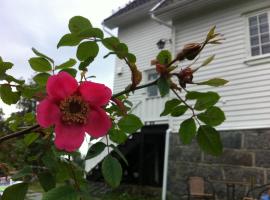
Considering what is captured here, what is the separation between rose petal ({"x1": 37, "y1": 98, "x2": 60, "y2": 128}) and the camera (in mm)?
463

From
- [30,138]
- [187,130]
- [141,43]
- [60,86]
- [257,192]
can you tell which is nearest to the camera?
[60,86]

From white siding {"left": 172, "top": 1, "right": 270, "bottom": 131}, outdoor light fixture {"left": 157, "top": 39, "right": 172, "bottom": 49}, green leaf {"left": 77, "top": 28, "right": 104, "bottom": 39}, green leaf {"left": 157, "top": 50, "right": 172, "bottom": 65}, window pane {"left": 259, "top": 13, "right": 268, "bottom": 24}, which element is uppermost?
outdoor light fixture {"left": 157, "top": 39, "right": 172, "bottom": 49}

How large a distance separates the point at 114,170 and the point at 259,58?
25.7ft

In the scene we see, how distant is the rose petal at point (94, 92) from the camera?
0.48m

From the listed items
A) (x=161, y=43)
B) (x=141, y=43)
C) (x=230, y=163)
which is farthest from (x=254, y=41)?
(x=141, y=43)

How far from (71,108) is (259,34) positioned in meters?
8.32

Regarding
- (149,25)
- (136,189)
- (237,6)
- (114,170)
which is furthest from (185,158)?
(114,170)

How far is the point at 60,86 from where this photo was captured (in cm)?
47

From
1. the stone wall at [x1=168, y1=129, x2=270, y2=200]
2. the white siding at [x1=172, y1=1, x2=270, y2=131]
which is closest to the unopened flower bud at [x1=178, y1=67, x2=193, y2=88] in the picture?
the stone wall at [x1=168, y1=129, x2=270, y2=200]

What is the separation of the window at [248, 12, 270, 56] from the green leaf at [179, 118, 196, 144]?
782 cm

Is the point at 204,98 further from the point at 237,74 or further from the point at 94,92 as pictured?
the point at 237,74

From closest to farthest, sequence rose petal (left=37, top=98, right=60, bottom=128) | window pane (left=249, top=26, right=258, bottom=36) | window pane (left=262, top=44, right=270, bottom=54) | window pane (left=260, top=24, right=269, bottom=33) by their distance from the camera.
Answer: rose petal (left=37, top=98, right=60, bottom=128) → window pane (left=262, top=44, right=270, bottom=54) → window pane (left=260, top=24, right=269, bottom=33) → window pane (left=249, top=26, right=258, bottom=36)

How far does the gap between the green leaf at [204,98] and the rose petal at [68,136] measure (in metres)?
0.22

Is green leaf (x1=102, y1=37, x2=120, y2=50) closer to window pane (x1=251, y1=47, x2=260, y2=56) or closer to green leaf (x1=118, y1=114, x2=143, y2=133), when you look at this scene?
green leaf (x1=118, y1=114, x2=143, y2=133)
